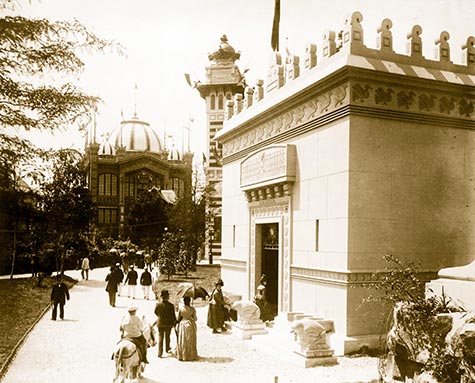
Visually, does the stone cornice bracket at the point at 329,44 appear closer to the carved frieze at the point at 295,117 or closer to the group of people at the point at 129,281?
the carved frieze at the point at 295,117

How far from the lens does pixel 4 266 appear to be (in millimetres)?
26031

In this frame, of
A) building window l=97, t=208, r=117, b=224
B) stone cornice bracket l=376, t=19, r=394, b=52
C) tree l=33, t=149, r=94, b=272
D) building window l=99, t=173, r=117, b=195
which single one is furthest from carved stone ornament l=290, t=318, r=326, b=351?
building window l=99, t=173, r=117, b=195

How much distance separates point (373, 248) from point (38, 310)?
42.5ft

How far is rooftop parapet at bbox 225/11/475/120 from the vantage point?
11.2m

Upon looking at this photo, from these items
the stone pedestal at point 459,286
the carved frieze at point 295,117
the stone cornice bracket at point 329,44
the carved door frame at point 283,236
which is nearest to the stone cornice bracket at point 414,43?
the stone cornice bracket at point 329,44

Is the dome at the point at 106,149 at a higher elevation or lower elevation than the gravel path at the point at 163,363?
higher

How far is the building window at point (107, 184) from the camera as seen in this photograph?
5959 centimetres

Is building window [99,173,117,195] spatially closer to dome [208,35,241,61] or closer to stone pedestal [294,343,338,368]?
dome [208,35,241,61]

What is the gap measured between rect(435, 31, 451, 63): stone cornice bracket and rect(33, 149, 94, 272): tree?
17528 millimetres

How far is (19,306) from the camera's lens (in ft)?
61.9

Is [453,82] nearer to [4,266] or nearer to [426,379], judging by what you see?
[426,379]

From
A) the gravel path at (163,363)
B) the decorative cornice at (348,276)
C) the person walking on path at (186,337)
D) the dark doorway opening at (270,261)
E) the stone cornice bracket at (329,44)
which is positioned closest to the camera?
the gravel path at (163,363)

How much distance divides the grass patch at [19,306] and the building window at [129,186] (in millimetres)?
32583

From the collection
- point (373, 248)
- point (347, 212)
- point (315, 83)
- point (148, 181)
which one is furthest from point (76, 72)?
point (148, 181)
